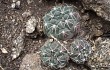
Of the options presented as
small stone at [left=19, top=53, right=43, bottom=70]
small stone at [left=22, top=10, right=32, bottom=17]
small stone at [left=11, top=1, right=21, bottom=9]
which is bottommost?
small stone at [left=19, top=53, right=43, bottom=70]

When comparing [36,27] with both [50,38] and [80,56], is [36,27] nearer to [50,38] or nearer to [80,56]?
[50,38]

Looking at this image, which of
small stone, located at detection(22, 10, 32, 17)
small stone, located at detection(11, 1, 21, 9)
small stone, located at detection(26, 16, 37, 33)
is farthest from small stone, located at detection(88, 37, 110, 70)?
small stone, located at detection(11, 1, 21, 9)

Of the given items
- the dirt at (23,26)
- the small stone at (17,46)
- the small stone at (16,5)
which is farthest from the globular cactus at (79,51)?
the small stone at (16,5)

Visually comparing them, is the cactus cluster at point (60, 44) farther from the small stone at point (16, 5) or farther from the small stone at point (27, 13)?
the small stone at point (16, 5)

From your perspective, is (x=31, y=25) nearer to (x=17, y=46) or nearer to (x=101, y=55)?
(x=17, y=46)

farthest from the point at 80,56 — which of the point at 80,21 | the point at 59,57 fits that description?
the point at 80,21

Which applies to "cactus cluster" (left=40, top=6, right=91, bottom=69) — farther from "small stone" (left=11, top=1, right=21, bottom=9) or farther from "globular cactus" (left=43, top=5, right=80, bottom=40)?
"small stone" (left=11, top=1, right=21, bottom=9)

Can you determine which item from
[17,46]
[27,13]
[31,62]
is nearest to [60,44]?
[31,62]
